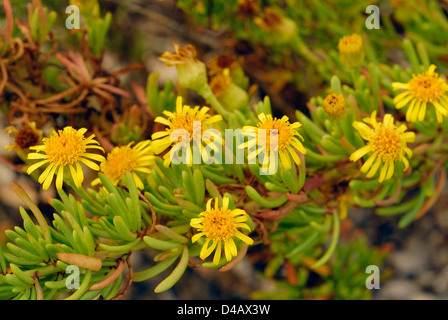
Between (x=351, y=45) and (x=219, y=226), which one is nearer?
(x=219, y=226)

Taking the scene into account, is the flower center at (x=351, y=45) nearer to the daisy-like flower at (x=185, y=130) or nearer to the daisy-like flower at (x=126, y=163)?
the daisy-like flower at (x=185, y=130)

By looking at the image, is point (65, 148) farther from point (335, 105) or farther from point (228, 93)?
point (335, 105)

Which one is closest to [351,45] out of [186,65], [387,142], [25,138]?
[387,142]

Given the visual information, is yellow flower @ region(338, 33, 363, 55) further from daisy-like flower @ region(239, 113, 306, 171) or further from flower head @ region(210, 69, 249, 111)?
daisy-like flower @ region(239, 113, 306, 171)

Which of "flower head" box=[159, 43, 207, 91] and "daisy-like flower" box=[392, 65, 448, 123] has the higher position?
"flower head" box=[159, 43, 207, 91]

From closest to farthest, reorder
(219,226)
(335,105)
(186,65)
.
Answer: (219,226)
(335,105)
(186,65)

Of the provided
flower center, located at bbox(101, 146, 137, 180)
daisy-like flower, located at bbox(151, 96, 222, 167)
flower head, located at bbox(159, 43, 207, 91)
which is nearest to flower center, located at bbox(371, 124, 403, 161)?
daisy-like flower, located at bbox(151, 96, 222, 167)
